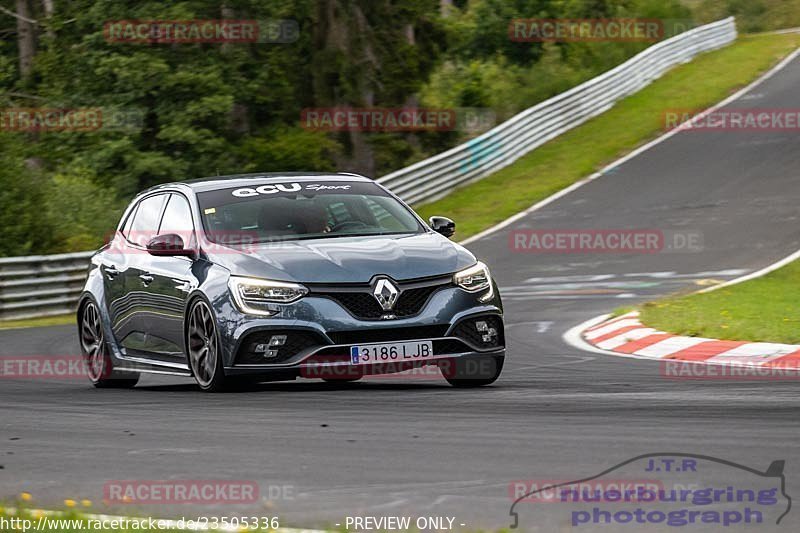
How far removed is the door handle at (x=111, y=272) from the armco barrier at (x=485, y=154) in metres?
10.4

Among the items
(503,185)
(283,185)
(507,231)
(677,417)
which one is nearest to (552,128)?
(503,185)

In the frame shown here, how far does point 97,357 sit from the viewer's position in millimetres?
11414

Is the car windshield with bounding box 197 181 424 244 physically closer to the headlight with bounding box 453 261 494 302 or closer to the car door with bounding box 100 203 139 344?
the headlight with bounding box 453 261 494 302

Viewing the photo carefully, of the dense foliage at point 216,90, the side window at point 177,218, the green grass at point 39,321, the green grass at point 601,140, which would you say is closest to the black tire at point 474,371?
the side window at point 177,218

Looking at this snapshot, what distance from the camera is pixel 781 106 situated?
33.7m

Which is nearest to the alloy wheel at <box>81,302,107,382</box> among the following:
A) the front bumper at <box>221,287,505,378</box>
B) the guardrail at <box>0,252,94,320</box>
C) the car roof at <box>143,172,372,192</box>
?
the car roof at <box>143,172,372,192</box>

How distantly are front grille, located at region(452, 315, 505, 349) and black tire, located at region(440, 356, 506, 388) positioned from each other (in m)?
0.09

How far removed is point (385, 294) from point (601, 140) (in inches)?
967

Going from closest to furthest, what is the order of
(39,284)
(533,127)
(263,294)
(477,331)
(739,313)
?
(263,294) → (477,331) → (739,313) → (39,284) → (533,127)

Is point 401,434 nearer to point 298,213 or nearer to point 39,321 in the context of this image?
point 298,213

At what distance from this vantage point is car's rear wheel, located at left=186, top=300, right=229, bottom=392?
30.5ft

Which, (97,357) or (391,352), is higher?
(391,352)

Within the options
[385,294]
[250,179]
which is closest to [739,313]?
[250,179]

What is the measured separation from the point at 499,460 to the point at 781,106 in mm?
29119
